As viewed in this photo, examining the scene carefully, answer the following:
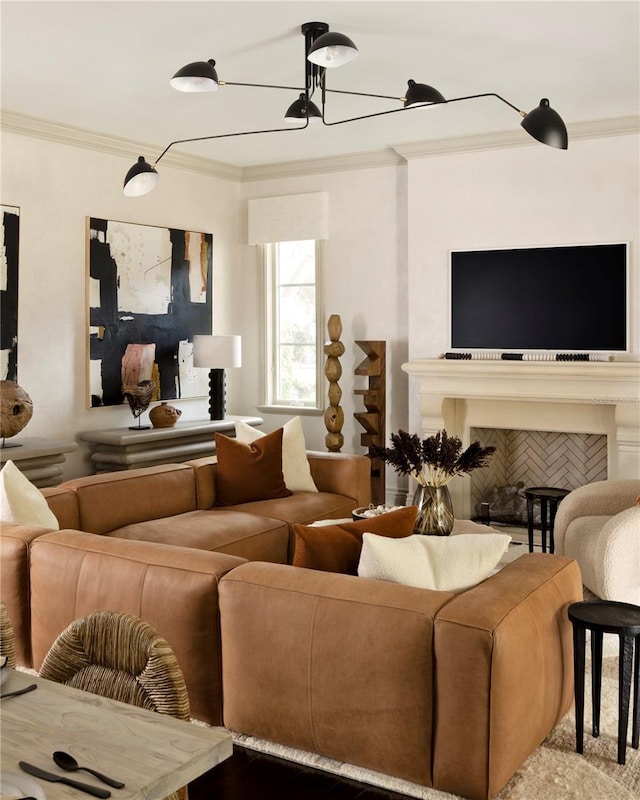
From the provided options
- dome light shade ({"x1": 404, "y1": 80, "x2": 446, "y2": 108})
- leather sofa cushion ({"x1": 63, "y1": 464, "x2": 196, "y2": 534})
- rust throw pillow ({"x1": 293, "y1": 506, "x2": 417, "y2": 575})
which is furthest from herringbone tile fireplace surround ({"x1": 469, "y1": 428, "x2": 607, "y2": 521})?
rust throw pillow ({"x1": 293, "y1": 506, "x2": 417, "y2": 575})

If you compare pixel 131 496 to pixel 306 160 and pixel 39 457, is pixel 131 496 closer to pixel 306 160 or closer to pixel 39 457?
pixel 39 457

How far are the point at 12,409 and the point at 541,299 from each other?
345 cm

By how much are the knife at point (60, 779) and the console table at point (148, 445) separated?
4.24 metres

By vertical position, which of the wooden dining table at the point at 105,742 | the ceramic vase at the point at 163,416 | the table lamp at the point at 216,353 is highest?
the table lamp at the point at 216,353

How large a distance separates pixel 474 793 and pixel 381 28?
121 inches

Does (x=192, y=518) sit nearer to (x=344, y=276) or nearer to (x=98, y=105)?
(x=98, y=105)

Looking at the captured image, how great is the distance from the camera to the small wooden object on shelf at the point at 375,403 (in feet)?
21.0

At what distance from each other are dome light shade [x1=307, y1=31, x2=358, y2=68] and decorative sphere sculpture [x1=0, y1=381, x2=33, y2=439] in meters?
2.65

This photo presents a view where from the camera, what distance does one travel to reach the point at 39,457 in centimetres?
498

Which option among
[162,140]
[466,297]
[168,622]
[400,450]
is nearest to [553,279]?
[466,297]

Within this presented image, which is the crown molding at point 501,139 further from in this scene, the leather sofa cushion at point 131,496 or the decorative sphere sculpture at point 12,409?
the decorative sphere sculpture at point 12,409

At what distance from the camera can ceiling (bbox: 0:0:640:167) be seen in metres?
3.60

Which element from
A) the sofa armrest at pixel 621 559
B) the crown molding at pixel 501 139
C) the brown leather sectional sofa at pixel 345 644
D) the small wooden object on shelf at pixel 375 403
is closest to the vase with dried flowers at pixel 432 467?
the sofa armrest at pixel 621 559

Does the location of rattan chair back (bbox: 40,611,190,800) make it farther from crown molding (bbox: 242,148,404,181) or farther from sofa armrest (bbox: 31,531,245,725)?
crown molding (bbox: 242,148,404,181)
